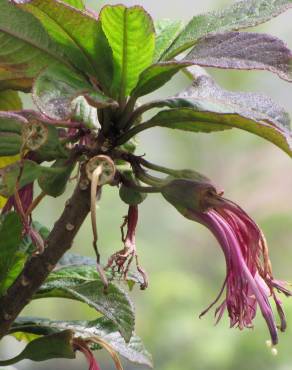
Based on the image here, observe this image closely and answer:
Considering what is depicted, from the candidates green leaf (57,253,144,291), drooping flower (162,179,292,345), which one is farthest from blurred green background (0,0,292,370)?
drooping flower (162,179,292,345)

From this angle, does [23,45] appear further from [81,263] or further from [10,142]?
[81,263]

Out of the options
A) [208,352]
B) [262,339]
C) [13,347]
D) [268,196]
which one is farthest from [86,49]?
[268,196]

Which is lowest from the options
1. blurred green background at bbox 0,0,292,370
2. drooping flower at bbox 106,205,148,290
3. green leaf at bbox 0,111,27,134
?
blurred green background at bbox 0,0,292,370

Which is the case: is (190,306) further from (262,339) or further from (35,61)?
(35,61)

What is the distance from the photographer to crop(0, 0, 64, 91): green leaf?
402mm

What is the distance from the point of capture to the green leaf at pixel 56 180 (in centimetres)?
40

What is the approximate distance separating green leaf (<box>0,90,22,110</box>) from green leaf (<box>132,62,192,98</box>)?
5.5 inches

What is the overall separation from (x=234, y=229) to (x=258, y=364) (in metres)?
1.20

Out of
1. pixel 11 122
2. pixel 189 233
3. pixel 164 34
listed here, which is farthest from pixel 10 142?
pixel 189 233

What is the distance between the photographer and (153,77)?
16.1 inches

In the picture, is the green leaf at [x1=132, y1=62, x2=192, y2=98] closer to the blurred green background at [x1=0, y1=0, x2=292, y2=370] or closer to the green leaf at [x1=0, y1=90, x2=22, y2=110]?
the green leaf at [x1=0, y1=90, x2=22, y2=110]

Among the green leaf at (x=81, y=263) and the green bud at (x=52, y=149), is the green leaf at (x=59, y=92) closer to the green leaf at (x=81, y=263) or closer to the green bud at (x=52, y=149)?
the green bud at (x=52, y=149)

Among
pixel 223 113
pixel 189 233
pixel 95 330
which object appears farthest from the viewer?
pixel 189 233

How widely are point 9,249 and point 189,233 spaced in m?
1.78
